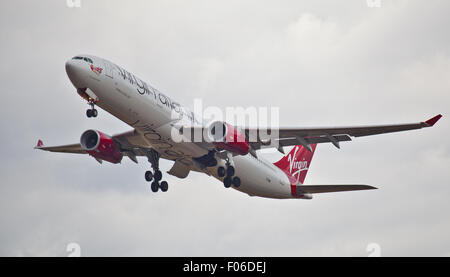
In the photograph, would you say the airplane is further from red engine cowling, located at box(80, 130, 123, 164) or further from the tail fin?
the tail fin

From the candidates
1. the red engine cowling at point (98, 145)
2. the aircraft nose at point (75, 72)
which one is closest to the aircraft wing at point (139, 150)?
the red engine cowling at point (98, 145)

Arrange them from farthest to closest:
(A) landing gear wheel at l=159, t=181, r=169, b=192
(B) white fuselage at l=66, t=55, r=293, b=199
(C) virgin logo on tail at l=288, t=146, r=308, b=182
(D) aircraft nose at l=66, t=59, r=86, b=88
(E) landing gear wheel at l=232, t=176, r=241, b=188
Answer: (C) virgin logo on tail at l=288, t=146, r=308, b=182 → (A) landing gear wheel at l=159, t=181, r=169, b=192 → (E) landing gear wheel at l=232, t=176, r=241, b=188 → (B) white fuselage at l=66, t=55, r=293, b=199 → (D) aircraft nose at l=66, t=59, r=86, b=88

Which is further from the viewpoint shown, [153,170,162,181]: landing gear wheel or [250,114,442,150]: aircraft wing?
[153,170,162,181]: landing gear wheel

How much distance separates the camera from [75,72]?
3133 centimetres

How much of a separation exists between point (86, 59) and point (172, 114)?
5567 mm

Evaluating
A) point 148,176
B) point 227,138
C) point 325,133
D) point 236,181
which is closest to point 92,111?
point 227,138

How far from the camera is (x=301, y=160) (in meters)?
48.1

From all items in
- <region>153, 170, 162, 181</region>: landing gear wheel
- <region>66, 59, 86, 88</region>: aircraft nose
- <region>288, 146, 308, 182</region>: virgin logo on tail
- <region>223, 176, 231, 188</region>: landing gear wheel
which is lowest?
<region>223, 176, 231, 188</region>: landing gear wheel

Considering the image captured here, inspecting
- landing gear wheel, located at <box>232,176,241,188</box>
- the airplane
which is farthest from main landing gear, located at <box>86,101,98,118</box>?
landing gear wheel, located at <box>232,176,241,188</box>

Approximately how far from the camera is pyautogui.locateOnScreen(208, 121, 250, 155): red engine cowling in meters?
35.4

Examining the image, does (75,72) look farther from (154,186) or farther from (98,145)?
(154,186)

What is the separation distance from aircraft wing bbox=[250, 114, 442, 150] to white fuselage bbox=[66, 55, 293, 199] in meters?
3.25
